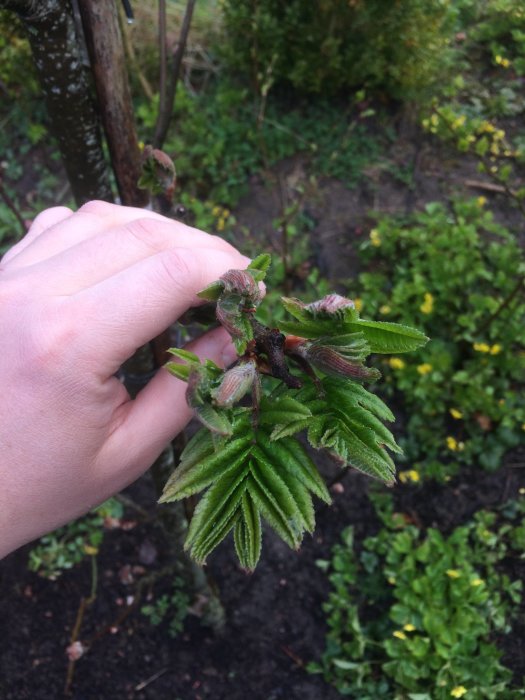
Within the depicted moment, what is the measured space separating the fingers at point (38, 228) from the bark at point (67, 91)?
0.13m

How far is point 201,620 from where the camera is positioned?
253 cm

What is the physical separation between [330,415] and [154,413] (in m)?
0.44

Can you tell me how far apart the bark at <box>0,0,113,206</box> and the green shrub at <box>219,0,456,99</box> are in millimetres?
2583

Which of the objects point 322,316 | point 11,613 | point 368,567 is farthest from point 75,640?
point 322,316

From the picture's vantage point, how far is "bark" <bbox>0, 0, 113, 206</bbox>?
1217 mm

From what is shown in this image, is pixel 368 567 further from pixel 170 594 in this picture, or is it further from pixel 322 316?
pixel 322 316

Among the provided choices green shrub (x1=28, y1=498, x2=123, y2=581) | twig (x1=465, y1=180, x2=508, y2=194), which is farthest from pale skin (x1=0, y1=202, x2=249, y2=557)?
twig (x1=465, y1=180, x2=508, y2=194)

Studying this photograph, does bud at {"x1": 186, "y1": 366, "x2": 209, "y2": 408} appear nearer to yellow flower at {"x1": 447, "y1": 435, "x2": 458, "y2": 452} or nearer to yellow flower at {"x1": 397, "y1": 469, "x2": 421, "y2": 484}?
yellow flower at {"x1": 397, "y1": 469, "x2": 421, "y2": 484}

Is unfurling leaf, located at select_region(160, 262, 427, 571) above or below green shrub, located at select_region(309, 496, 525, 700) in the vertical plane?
above

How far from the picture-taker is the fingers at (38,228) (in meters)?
1.36

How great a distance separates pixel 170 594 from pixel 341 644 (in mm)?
795

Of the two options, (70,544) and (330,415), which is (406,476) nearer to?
(70,544)

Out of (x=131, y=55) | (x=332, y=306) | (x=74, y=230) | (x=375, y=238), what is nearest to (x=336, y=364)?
(x=332, y=306)

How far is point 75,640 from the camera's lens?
2.50 m
